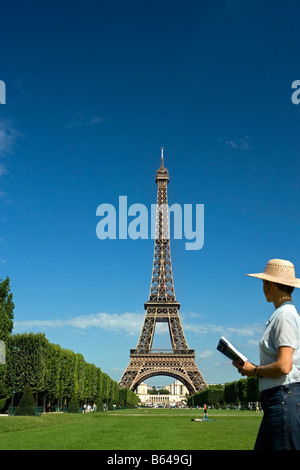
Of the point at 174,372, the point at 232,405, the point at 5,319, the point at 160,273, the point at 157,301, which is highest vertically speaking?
the point at 160,273

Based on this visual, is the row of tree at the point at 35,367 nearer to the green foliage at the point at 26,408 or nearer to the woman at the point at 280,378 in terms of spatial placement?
the green foliage at the point at 26,408

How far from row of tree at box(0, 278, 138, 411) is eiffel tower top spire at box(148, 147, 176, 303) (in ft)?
107

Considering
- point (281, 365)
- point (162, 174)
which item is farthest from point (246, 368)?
point (162, 174)

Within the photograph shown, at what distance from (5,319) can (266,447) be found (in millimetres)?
33554

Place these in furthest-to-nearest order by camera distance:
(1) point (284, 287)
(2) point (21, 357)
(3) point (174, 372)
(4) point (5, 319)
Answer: (3) point (174, 372) < (2) point (21, 357) < (4) point (5, 319) < (1) point (284, 287)

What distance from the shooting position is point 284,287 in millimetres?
4438

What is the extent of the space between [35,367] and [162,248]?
55.3 metres

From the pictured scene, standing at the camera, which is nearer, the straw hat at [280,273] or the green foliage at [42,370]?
the straw hat at [280,273]

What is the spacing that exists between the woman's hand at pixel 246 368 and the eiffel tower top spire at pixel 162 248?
86.2m

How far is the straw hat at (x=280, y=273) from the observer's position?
4.40 metres

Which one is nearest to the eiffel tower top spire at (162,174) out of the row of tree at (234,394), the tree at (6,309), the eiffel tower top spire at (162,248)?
the eiffel tower top spire at (162,248)

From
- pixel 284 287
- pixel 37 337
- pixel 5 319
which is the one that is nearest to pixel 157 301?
pixel 37 337

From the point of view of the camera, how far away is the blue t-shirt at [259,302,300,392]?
4.01 metres
